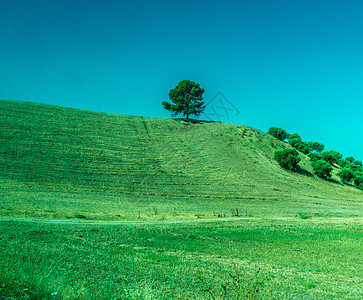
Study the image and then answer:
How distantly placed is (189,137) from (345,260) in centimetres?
6180

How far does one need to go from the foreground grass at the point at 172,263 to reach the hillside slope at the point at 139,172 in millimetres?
11220

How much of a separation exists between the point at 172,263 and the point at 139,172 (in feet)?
133

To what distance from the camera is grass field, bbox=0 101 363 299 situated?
34.7 feet

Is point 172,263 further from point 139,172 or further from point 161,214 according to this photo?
point 139,172

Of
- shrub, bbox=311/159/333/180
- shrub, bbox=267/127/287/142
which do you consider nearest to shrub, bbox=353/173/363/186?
shrub, bbox=311/159/333/180

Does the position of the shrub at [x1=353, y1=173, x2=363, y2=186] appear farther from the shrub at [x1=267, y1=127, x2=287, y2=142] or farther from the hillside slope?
the shrub at [x1=267, y1=127, x2=287, y2=142]

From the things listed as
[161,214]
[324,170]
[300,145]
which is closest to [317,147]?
[300,145]

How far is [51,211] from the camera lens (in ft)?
95.5

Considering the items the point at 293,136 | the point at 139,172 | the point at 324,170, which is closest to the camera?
the point at 139,172

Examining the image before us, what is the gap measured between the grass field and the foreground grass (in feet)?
0.20

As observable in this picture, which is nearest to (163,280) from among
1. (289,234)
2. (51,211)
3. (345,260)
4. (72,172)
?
(345,260)

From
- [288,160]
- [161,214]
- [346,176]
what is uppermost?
[288,160]

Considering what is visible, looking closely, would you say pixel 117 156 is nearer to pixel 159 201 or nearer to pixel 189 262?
pixel 159 201

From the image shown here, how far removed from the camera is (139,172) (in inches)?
2108
